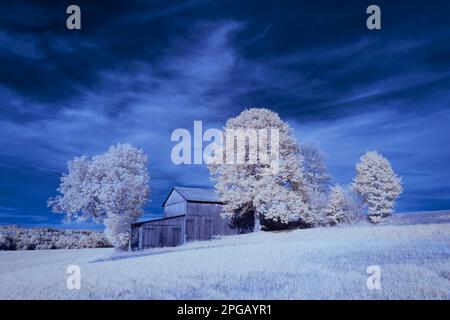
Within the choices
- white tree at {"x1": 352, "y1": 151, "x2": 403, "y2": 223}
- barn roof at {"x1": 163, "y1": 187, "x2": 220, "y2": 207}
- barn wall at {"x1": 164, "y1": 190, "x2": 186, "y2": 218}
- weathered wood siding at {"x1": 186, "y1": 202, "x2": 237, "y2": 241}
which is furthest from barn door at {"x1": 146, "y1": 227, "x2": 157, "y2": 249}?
white tree at {"x1": 352, "y1": 151, "x2": 403, "y2": 223}

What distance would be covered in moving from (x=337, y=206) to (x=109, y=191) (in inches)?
600

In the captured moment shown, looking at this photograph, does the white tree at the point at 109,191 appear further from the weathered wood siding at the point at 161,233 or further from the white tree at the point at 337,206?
the white tree at the point at 337,206

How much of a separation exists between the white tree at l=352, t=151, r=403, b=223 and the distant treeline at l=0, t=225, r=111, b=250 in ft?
57.3

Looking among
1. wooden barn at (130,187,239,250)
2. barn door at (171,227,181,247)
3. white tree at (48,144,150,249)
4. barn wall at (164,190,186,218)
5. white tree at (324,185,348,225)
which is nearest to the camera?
white tree at (48,144,150,249)

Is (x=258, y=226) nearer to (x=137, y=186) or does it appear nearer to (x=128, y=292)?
(x=137, y=186)

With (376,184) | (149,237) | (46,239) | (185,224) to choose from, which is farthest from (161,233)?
(376,184)

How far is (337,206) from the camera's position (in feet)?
86.5

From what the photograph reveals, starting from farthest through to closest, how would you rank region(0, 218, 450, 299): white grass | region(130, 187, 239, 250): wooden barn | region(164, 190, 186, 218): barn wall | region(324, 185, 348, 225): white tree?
1. region(324, 185, 348, 225): white tree
2. region(164, 190, 186, 218): barn wall
3. region(130, 187, 239, 250): wooden barn
4. region(0, 218, 450, 299): white grass

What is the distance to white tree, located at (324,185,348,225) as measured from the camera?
26.1m

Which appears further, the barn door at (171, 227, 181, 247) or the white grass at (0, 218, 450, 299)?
the barn door at (171, 227, 181, 247)

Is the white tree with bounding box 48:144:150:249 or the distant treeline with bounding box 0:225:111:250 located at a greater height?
the white tree with bounding box 48:144:150:249

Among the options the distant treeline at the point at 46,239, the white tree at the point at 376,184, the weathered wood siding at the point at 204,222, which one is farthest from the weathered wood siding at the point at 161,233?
the white tree at the point at 376,184

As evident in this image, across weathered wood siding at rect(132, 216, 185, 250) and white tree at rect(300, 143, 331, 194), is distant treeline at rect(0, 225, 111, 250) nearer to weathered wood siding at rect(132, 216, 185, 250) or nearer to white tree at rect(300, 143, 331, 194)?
weathered wood siding at rect(132, 216, 185, 250)

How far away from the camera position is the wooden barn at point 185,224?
22609mm
